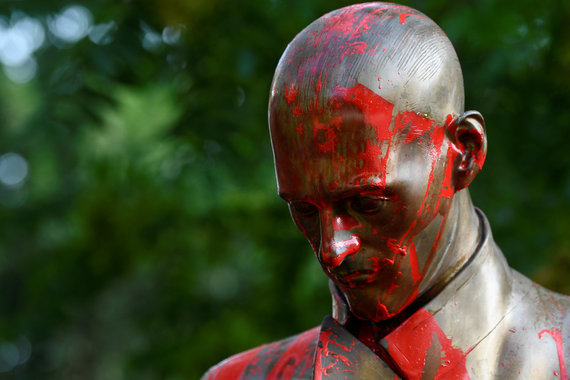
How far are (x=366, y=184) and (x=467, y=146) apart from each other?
10.6 inches

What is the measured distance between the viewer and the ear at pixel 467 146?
5.54 feet

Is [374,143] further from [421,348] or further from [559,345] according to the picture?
[559,345]

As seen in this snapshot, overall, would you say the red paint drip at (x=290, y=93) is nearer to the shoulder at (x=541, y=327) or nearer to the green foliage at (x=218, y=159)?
the shoulder at (x=541, y=327)

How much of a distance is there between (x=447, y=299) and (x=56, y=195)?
3.82 m

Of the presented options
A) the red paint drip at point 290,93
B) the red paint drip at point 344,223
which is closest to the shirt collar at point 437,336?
the red paint drip at point 344,223

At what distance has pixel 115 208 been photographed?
448 centimetres

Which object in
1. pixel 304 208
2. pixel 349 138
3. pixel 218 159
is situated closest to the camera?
pixel 349 138

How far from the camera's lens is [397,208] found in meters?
1.61

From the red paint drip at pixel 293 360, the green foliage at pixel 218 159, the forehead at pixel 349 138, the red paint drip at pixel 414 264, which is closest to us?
the forehead at pixel 349 138

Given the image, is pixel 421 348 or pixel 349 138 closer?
pixel 349 138

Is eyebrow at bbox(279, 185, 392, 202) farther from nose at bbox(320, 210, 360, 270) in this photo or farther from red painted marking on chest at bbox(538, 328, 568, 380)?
red painted marking on chest at bbox(538, 328, 568, 380)

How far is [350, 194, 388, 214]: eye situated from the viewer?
160 centimetres

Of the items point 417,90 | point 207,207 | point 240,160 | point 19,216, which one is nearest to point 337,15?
point 417,90

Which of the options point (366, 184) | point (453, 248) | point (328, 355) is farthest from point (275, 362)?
point (366, 184)
